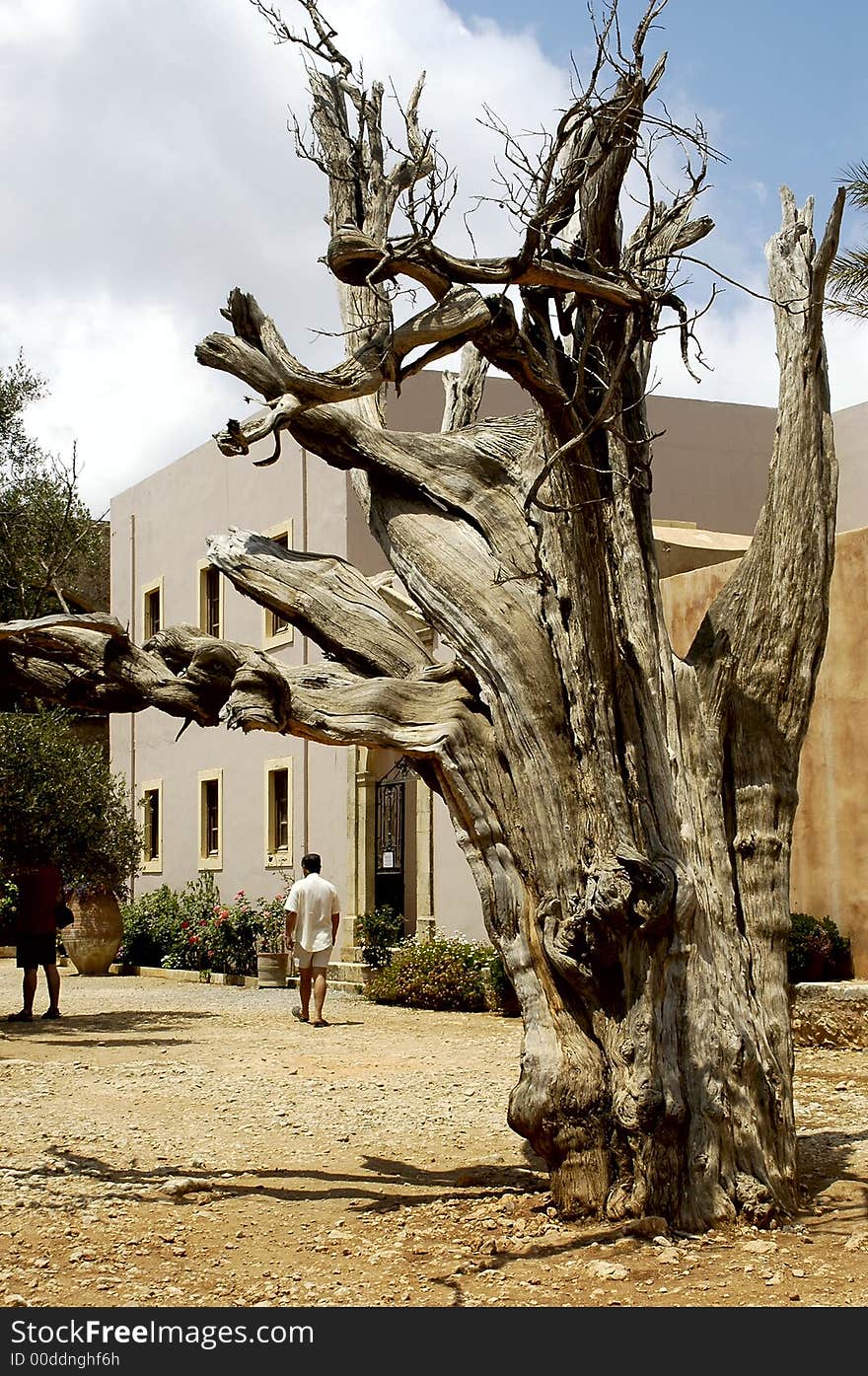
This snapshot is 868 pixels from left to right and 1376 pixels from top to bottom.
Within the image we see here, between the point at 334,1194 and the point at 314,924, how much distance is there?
23.6 ft

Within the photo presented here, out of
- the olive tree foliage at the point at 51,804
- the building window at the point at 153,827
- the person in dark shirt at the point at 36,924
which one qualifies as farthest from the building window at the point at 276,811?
the person in dark shirt at the point at 36,924

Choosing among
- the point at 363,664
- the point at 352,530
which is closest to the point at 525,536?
the point at 363,664

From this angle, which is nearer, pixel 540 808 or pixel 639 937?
pixel 639 937

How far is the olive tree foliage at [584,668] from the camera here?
5.61 m

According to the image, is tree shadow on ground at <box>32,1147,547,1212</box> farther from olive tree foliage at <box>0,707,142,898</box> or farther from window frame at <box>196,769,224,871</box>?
window frame at <box>196,769,224,871</box>

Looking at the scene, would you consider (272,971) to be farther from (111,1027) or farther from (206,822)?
(111,1027)

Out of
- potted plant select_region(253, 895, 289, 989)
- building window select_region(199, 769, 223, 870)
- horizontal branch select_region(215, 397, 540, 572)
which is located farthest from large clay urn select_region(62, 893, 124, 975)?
horizontal branch select_region(215, 397, 540, 572)

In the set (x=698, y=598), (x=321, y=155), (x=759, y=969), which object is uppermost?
(x=321, y=155)

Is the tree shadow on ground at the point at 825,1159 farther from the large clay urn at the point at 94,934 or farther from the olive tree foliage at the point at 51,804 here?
the large clay urn at the point at 94,934

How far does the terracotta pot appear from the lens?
1969 cm

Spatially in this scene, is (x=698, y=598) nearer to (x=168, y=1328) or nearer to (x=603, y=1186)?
(x=603, y=1186)

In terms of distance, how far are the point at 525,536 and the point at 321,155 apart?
230 centimetres

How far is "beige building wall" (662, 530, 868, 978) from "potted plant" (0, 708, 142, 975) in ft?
25.2

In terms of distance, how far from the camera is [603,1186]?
5707mm
